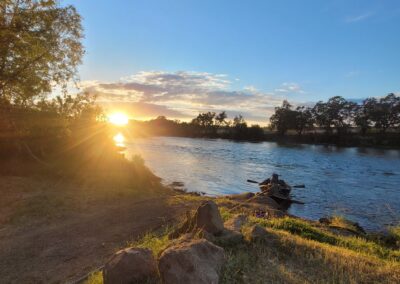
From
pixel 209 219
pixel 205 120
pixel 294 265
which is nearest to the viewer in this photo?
pixel 294 265

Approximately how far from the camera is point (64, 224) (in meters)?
11.9

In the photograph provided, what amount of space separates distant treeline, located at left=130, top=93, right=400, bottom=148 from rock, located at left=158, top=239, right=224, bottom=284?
403ft

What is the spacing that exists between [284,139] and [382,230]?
415ft

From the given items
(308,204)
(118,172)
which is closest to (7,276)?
(118,172)

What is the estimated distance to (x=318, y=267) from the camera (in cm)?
607

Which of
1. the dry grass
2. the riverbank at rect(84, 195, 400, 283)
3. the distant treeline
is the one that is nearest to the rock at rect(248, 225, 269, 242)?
the riverbank at rect(84, 195, 400, 283)

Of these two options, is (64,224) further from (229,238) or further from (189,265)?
(189,265)

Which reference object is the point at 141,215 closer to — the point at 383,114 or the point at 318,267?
the point at 318,267

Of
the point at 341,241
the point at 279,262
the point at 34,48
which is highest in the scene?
the point at 34,48

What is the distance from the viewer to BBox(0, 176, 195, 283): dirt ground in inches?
325

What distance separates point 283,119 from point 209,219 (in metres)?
138

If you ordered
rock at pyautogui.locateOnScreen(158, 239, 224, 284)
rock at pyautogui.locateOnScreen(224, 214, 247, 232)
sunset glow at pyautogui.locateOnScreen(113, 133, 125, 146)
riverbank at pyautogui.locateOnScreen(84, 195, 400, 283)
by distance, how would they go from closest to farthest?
1. rock at pyautogui.locateOnScreen(158, 239, 224, 284)
2. riverbank at pyautogui.locateOnScreen(84, 195, 400, 283)
3. rock at pyautogui.locateOnScreen(224, 214, 247, 232)
4. sunset glow at pyautogui.locateOnScreen(113, 133, 125, 146)

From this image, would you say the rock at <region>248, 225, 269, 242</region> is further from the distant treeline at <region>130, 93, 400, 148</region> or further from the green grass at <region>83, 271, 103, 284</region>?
the distant treeline at <region>130, 93, 400, 148</region>

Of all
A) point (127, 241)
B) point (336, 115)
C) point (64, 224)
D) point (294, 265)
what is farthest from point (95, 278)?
point (336, 115)
